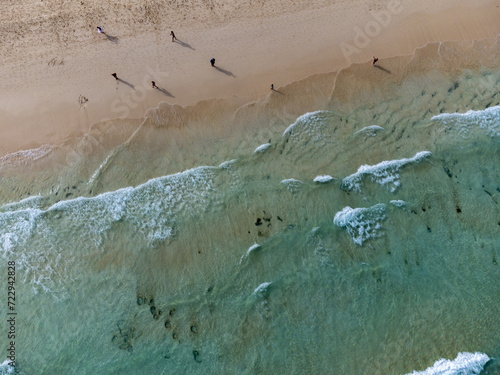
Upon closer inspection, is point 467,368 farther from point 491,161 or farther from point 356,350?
point 491,161

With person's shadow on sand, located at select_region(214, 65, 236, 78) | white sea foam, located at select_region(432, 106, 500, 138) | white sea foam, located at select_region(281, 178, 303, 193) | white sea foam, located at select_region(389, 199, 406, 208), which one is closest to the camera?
white sea foam, located at select_region(389, 199, 406, 208)

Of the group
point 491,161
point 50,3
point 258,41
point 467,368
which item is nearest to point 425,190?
point 491,161

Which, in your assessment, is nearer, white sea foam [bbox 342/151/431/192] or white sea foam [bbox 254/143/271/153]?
white sea foam [bbox 342/151/431/192]

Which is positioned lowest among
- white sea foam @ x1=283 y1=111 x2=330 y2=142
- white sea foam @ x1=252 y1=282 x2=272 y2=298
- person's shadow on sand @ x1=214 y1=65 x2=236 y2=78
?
white sea foam @ x1=252 y1=282 x2=272 y2=298

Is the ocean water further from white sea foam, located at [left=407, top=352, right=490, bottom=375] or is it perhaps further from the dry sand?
the dry sand
